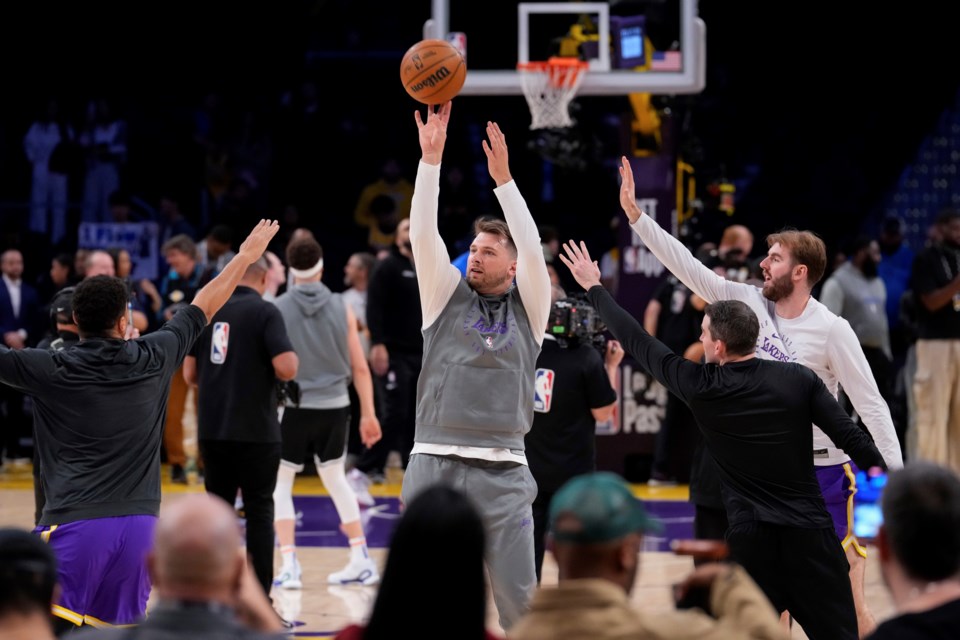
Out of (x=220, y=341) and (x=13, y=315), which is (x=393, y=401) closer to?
(x=13, y=315)

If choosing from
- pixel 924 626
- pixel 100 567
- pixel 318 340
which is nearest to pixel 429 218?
pixel 100 567

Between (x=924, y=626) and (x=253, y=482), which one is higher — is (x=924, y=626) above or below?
above

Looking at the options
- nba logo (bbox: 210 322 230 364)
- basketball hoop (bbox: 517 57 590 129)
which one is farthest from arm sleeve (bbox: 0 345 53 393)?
basketball hoop (bbox: 517 57 590 129)

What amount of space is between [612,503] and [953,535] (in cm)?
82

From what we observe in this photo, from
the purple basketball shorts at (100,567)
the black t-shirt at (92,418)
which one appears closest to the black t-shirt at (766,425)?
the black t-shirt at (92,418)

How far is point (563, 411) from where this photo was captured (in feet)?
22.7

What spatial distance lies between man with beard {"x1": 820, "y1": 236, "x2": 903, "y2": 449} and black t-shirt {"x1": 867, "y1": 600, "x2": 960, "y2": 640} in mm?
9125

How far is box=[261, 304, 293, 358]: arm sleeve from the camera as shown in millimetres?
7297

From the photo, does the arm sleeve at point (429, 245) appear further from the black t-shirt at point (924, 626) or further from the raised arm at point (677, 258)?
the black t-shirt at point (924, 626)

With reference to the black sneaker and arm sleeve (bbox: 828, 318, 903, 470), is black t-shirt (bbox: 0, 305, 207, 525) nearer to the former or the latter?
arm sleeve (bbox: 828, 318, 903, 470)

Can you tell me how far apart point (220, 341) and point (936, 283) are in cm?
671

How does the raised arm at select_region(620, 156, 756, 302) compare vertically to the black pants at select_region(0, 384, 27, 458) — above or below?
above

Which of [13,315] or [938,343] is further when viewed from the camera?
[13,315]

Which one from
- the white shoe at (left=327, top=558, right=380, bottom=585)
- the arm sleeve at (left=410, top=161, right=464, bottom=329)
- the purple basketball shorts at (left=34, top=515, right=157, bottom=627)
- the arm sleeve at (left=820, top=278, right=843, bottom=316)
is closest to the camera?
the purple basketball shorts at (left=34, top=515, right=157, bottom=627)
